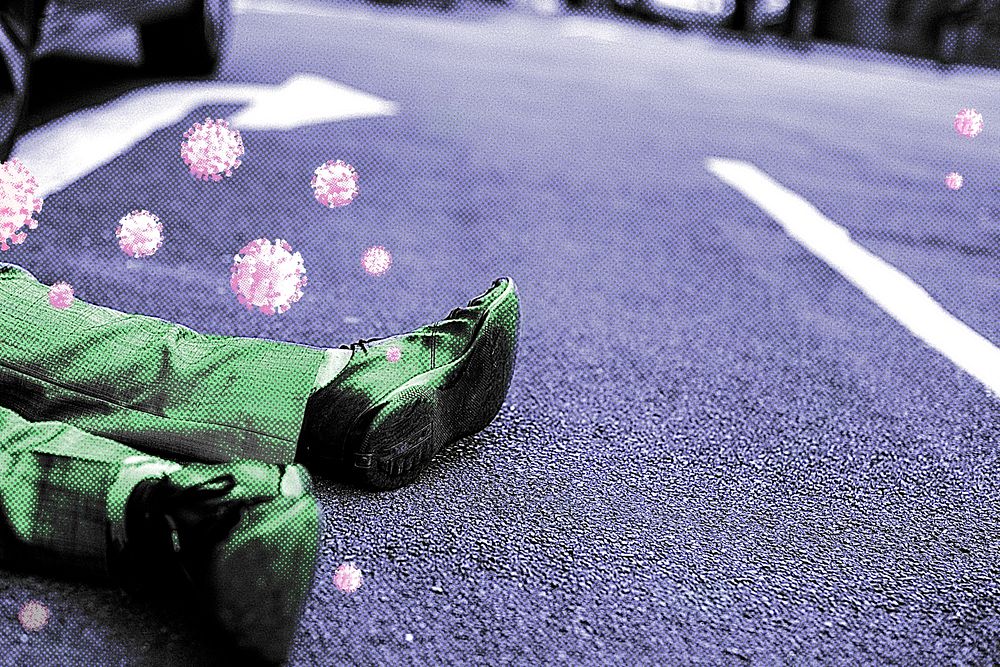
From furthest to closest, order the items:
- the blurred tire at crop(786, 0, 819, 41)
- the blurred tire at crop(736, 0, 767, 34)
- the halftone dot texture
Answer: the blurred tire at crop(736, 0, 767, 34)
the blurred tire at crop(786, 0, 819, 41)
the halftone dot texture

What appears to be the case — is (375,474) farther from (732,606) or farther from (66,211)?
(66,211)

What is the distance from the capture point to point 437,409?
34.3 inches

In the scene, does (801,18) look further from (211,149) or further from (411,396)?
(411,396)

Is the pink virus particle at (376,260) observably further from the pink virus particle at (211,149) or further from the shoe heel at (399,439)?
the shoe heel at (399,439)

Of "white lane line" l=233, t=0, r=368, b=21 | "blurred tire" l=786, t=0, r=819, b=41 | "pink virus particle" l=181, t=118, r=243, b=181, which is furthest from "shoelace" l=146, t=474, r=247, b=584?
"blurred tire" l=786, t=0, r=819, b=41

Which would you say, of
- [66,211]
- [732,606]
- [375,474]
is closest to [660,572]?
[732,606]

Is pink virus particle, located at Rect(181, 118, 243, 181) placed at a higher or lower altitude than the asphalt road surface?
lower

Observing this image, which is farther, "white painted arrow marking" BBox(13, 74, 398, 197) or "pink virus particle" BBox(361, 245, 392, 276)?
"white painted arrow marking" BBox(13, 74, 398, 197)

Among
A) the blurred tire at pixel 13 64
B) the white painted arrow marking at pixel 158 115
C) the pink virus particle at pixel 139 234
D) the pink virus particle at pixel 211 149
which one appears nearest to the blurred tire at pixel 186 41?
the white painted arrow marking at pixel 158 115

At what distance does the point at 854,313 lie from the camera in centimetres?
154

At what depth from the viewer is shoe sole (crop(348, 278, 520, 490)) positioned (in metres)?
0.83

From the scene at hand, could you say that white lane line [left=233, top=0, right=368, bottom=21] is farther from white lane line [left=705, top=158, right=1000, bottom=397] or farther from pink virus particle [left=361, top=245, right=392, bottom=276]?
pink virus particle [left=361, top=245, right=392, bottom=276]

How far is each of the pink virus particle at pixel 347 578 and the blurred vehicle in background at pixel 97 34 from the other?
109 centimetres

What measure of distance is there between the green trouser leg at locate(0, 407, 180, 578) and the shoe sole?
0.56ft
